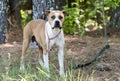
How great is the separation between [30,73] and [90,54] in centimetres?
210

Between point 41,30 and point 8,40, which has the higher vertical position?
point 41,30

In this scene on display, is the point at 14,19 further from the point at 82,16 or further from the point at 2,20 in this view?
the point at 82,16

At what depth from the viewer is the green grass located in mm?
4827

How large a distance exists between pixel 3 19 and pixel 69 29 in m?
1.86

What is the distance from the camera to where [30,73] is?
18.7 ft

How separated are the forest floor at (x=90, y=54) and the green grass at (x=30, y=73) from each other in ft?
0.18

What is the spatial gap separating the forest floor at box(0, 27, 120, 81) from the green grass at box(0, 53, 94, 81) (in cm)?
5

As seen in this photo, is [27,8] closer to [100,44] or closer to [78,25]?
[78,25]

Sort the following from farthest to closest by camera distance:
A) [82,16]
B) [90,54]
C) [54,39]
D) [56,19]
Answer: [82,16] < [90,54] < [54,39] < [56,19]

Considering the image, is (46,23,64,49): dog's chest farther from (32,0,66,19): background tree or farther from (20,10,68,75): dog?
(32,0,66,19): background tree

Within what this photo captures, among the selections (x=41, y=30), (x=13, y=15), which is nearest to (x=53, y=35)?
(x=41, y=30)

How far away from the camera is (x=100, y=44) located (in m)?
8.44

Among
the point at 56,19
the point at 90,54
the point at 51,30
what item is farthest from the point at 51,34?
the point at 90,54

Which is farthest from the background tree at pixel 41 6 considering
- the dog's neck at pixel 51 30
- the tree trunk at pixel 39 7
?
the dog's neck at pixel 51 30
